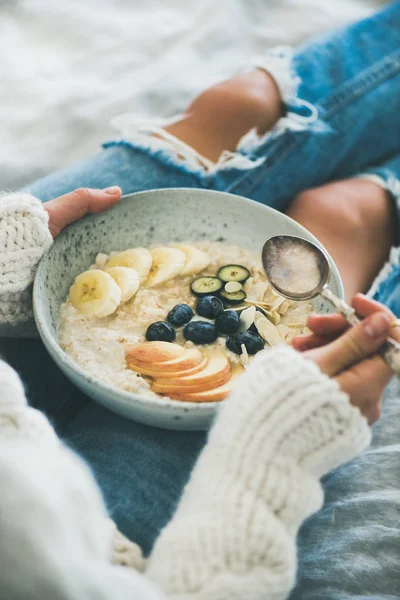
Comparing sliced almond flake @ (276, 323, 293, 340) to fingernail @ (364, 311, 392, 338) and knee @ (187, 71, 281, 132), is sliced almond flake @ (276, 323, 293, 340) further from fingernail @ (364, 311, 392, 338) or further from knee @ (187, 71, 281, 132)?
knee @ (187, 71, 281, 132)

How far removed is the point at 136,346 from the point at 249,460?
26cm

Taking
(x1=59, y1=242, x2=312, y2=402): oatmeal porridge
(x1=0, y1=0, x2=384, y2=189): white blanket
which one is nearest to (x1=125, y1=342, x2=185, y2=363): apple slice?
(x1=59, y1=242, x2=312, y2=402): oatmeal porridge

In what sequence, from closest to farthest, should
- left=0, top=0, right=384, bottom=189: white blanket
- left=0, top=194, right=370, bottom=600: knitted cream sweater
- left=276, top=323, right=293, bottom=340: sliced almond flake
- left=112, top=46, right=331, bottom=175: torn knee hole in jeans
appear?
left=0, top=194, right=370, bottom=600: knitted cream sweater
left=276, top=323, right=293, bottom=340: sliced almond flake
left=112, top=46, right=331, bottom=175: torn knee hole in jeans
left=0, top=0, right=384, bottom=189: white blanket

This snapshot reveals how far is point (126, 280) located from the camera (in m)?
0.85

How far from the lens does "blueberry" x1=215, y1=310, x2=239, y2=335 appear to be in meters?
0.80

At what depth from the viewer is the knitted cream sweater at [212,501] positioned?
450mm

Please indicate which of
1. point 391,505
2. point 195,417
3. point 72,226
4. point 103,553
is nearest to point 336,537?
point 391,505

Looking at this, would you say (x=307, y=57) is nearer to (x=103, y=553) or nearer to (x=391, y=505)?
(x=391, y=505)

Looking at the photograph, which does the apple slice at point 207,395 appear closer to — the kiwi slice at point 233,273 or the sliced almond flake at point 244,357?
the sliced almond flake at point 244,357

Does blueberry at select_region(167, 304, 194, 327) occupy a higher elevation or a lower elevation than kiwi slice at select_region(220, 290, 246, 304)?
lower

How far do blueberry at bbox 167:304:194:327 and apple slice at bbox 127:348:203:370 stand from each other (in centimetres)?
7

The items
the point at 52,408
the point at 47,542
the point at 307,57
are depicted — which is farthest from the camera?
the point at 307,57

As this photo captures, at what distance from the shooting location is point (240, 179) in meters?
1.05

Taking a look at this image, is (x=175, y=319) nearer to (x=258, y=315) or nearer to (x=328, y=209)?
(x=258, y=315)
